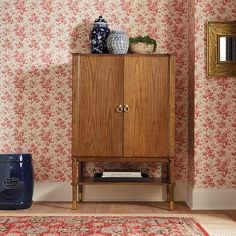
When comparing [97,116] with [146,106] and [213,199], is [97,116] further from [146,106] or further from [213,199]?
[213,199]

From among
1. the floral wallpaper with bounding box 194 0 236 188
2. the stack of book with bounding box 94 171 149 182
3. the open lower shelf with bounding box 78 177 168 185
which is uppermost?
the floral wallpaper with bounding box 194 0 236 188

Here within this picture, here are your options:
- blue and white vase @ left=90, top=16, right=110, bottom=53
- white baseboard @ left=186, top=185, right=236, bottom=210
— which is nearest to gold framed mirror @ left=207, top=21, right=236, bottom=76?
blue and white vase @ left=90, top=16, right=110, bottom=53

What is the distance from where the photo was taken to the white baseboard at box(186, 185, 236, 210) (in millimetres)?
4539

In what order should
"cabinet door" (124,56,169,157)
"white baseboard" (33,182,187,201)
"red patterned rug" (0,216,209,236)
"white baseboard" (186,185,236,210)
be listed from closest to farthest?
"red patterned rug" (0,216,209,236), "cabinet door" (124,56,169,157), "white baseboard" (186,185,236,210), "white baseboard" (33,182,187,201)

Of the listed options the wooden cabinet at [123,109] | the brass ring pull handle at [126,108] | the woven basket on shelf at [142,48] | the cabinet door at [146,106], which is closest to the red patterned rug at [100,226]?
the wooden cabinet at [123,109]

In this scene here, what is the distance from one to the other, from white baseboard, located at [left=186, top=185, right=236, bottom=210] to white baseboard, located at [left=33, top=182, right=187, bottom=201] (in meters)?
0.34

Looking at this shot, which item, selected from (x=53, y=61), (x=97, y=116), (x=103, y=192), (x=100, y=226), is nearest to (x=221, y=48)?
(x=97, y=116)

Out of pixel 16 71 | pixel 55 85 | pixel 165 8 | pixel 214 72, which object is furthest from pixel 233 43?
pixel 16 71

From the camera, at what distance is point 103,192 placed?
488cm

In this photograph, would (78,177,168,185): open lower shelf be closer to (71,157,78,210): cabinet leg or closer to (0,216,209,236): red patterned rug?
(71,157,78,210): cabinet leg

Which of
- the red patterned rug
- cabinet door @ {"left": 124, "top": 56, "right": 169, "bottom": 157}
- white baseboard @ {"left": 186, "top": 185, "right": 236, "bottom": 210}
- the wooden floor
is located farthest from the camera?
white baseboard @ {"left": 186, "top": 185, "right": 236, "bottom": 210}

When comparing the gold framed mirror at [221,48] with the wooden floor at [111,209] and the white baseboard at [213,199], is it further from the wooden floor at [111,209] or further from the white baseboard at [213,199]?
the wooden floor at [111,209]

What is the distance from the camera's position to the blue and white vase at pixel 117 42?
15.0 ft

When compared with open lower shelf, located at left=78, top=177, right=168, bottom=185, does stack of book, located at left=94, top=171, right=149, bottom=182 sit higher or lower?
higher
